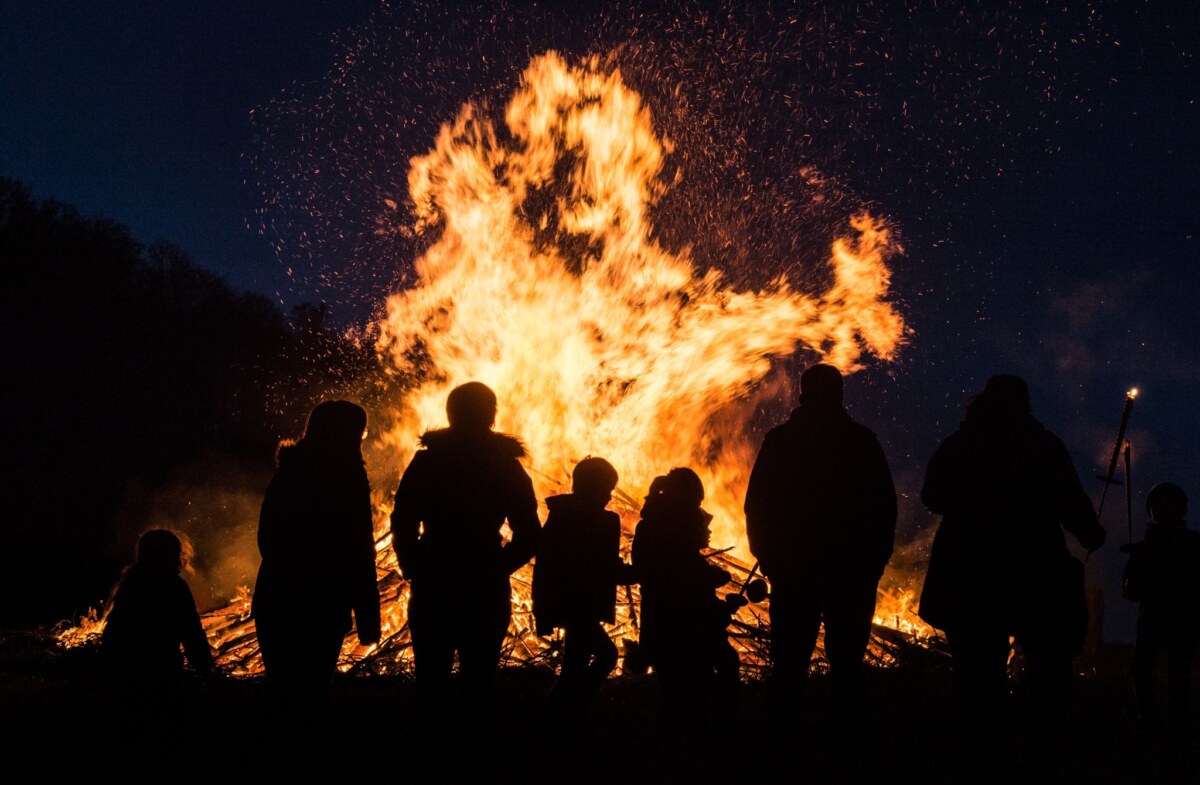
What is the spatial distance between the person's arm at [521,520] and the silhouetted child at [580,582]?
0.41 m

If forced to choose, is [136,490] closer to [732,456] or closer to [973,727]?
[732,456]

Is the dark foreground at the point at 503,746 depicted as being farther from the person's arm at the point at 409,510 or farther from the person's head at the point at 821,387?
the person's head at the point at 821,387

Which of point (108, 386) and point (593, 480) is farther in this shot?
point (108, 386)

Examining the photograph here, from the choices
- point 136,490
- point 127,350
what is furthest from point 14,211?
point 136,490

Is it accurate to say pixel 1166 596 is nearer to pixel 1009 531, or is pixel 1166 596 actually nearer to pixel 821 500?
pixel 1009 531

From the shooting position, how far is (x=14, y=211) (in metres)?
21.6

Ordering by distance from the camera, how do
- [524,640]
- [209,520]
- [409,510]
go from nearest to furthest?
[409,510]
[524,640]
[209,520]

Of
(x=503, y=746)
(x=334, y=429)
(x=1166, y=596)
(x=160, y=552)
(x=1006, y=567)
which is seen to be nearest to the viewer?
(x=1006, y=567)

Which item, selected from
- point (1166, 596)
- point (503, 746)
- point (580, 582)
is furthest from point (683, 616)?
point (1166, 596)

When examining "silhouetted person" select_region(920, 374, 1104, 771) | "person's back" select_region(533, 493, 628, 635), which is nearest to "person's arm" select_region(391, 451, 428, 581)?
"person's back" select_region(533, 493, 628, 635)

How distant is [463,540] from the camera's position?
349 centimetres

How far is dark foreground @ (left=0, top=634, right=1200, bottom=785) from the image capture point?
11.8 feet

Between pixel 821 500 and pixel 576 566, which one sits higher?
pixel 821 500

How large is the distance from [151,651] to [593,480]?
2.41 metres
